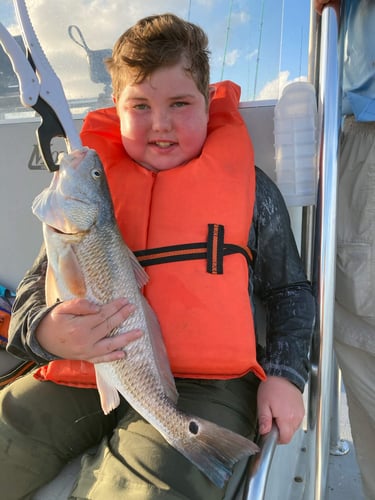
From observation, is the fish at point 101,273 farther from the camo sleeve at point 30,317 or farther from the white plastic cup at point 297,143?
the white plastic cup at point 297,143

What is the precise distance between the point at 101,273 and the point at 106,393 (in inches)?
15.2

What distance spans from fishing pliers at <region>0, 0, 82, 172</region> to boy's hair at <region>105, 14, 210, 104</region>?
44 cm

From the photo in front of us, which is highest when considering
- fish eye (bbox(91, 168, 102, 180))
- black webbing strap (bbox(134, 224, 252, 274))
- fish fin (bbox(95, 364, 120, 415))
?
fish eye (bbox(91, 168, 102, 180))

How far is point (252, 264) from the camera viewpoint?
1.83 meters

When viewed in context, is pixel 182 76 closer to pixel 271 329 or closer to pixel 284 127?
pixel 284 127

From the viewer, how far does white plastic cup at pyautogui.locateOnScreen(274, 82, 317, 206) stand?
→ 1.88 m

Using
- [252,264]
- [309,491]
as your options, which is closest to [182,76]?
[252,264]

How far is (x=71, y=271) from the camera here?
4.46 ft

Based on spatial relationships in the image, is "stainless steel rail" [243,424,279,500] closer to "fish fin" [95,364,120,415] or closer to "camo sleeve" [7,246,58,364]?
"fish fin" [95,364,120,415]

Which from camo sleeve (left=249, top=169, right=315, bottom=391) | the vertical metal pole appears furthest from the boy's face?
the vertical metal pole

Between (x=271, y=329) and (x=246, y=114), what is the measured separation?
1.10 metres

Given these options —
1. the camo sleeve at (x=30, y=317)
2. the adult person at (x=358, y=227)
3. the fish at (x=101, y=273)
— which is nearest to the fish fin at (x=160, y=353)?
the fish at (x=101, y=273)

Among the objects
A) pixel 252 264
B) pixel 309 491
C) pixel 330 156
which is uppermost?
pixel 330 156

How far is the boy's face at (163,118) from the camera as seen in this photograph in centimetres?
175
